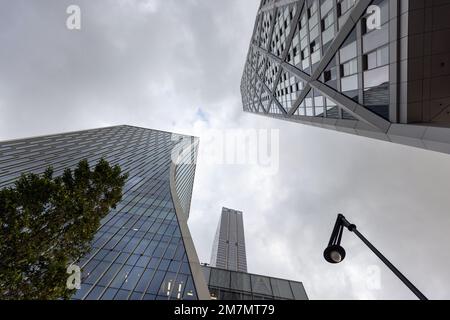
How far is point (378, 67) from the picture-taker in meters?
15.2

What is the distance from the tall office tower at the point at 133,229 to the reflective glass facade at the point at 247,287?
3.84 m

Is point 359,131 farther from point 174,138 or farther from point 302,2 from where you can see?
point 174,138

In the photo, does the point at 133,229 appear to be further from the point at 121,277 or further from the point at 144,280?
the point at 144,280

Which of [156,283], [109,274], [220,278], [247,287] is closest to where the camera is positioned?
[156,283]

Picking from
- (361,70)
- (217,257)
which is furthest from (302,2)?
(217,257)

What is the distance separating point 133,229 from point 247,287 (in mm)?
13444

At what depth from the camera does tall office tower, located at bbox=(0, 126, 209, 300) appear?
17312mm

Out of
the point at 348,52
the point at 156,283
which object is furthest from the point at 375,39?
the point at 156,283

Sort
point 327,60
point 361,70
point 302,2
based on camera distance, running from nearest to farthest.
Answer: point 361,70, point 327,60, point 302,2

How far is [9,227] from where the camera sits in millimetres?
8336

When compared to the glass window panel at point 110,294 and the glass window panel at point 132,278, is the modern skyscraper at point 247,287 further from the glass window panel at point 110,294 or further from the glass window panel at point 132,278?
the glass window panel at point 110,294

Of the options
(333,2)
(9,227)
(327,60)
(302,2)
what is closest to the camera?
(9,227)
